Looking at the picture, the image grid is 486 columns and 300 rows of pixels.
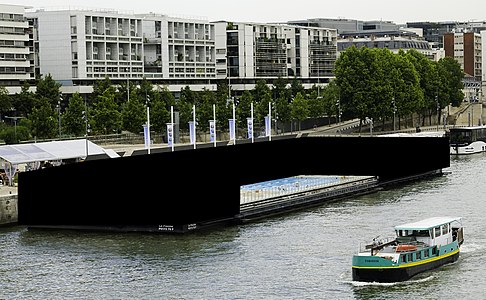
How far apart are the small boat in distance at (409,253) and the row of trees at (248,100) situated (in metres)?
36.2

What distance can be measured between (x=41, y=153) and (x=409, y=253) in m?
21.9

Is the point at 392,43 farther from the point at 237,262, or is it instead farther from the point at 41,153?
the point at 237,262

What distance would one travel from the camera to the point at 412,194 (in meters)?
54.8

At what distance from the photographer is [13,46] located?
3669 inches

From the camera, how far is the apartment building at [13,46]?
92062mm

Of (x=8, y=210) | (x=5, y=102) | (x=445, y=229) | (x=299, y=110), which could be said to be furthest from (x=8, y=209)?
(x=299, y=110)

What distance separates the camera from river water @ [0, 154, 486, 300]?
31.0 meters

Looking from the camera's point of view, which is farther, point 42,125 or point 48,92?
point 48,92

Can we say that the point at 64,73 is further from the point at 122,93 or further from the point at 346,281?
the point at 346,281

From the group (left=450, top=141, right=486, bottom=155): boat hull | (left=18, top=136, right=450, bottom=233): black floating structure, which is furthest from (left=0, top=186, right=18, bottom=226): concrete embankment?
(left=450, top=141, right=486, bottom=155): boat hull

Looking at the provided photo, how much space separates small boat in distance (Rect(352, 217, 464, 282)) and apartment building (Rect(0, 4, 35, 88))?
61.4 meters

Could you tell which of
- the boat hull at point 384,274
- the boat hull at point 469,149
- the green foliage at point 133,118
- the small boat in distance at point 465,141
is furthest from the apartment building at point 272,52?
the boat hull at point 384,274

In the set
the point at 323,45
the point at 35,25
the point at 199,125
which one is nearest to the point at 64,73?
the point at 35,25

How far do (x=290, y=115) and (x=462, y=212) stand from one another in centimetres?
5486
